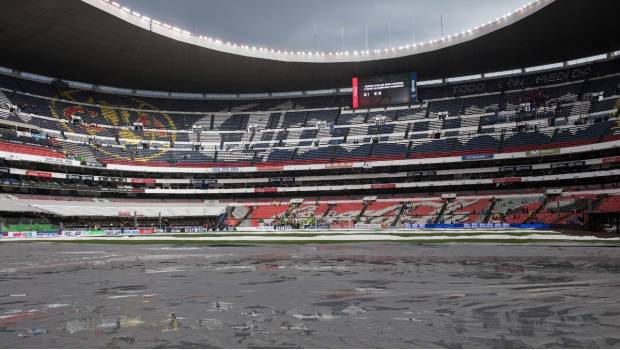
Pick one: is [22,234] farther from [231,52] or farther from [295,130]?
[295,130]

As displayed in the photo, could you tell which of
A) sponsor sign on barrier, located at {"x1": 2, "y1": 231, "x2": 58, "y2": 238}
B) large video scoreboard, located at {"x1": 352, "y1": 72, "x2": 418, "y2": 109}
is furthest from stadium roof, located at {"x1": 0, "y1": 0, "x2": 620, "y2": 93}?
sponsor sign on barrier, located at {"x1": 2, "y1": 231, "x2": 58, "y2": 238}

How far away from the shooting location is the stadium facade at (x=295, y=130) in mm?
64000

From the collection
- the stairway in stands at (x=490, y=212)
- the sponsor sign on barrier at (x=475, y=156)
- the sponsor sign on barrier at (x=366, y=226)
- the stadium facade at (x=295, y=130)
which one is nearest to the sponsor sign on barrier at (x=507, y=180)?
the stadium facade at (x=295, y=130)

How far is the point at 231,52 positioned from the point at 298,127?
2322 cm

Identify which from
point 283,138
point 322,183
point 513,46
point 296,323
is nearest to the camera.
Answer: point 296,323

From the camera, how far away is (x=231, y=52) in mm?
73750

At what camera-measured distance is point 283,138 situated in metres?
89.8

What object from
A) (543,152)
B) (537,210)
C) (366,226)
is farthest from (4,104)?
(543,152)

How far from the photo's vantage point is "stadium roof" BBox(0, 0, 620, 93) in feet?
189

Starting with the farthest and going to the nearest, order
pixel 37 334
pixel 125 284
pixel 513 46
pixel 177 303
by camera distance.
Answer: pixel 513 46
pixel 125 284
pixel 177 303
pixel 37 334

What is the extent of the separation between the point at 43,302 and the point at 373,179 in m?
74.7

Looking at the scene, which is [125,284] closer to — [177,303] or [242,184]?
[177,303]

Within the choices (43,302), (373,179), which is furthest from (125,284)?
(373,179)

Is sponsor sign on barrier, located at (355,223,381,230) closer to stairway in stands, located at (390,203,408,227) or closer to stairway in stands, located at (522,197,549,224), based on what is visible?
stairway in stands, located at (390,203,408,227)
